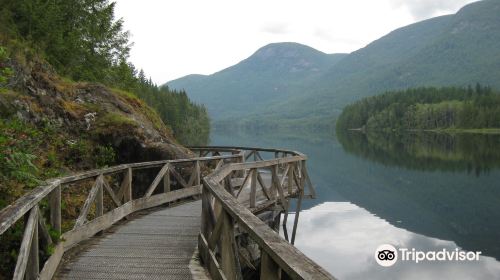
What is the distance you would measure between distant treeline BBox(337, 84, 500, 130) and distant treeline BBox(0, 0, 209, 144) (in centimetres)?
11920

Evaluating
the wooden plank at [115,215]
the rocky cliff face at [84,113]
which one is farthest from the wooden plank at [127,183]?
the rocky cliff face at [84,113]

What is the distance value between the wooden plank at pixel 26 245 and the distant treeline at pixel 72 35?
346 inches

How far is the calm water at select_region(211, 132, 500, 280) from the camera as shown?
60.0 feet

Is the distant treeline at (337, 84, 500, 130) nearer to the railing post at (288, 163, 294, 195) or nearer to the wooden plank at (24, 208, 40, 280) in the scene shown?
the railing post at (288, 163, 294, 195)

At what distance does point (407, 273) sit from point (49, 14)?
62.3ft

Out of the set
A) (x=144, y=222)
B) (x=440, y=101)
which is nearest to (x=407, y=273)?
(x=144, y=222)

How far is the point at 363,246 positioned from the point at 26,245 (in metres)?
19.0

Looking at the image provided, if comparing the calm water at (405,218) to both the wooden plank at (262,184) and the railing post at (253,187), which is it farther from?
the railing post at (253,187)

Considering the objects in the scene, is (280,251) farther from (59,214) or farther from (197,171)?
(197,171)

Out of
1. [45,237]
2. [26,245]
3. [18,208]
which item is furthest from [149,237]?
[18,208]

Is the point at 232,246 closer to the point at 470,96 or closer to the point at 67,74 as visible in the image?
the point at 67,74

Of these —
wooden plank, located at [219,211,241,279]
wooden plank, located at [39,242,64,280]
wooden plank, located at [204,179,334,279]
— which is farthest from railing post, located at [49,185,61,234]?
wooden plank, located at [204,179,334,279]

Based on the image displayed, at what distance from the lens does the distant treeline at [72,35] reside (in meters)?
17.6

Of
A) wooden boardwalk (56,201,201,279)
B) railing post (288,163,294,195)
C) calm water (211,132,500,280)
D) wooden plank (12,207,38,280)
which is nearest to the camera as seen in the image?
wooden plank (12,207,38,280)
